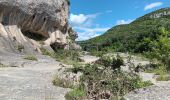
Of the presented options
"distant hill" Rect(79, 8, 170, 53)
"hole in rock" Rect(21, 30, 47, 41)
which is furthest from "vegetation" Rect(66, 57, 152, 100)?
"distant hill" Rect(79, 8, 170, 53)

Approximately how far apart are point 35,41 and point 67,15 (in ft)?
35.8

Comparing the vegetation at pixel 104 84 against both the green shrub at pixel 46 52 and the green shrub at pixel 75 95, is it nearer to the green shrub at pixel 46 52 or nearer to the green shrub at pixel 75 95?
the green shrub at pixel 75 95

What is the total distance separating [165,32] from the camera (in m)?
35.6

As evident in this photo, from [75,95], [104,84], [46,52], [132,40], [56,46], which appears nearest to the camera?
[75,95]

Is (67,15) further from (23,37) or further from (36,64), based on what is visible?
(36,64)

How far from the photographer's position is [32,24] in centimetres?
5153

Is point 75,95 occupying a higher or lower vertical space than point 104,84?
lower

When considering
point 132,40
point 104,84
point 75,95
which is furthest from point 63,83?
point 132,40

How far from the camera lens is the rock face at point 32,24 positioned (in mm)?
45325

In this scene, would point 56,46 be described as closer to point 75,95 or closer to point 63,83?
point 63,83

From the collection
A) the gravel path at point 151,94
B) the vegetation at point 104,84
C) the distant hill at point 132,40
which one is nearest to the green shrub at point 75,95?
the vegetation at point 104,84

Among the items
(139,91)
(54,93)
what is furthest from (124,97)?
(54,93)

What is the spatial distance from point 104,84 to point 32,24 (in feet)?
118

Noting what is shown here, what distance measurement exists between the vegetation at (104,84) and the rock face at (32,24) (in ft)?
83.6
